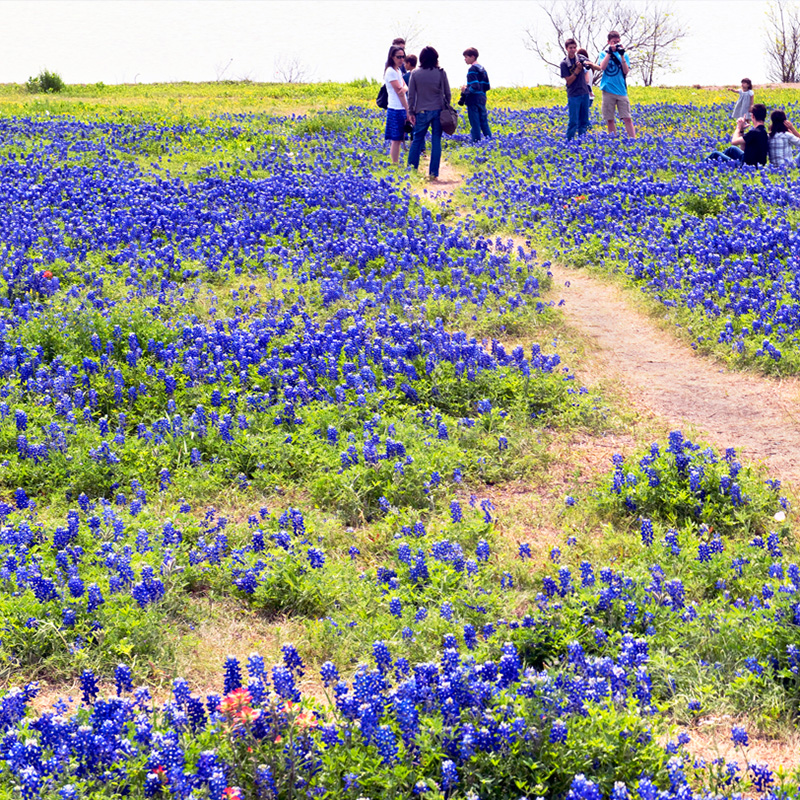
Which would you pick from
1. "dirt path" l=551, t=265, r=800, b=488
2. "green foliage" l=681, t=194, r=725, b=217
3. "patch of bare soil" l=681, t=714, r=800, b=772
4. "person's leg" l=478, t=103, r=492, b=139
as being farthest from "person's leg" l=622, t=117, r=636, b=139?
"patch of bare soil" l=681, t=714, r=800, b=772

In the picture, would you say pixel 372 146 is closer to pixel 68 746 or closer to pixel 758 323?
pixel 758 323

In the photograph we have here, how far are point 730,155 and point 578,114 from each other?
16.4 feet

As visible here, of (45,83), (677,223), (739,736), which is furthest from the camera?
(45,83)

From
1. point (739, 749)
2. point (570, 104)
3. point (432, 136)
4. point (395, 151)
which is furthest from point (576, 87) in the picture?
point (739, 749)

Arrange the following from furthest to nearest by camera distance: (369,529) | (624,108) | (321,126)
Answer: (321,126) < (624,108) < (369,529)

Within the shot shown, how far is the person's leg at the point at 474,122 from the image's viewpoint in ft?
65.8

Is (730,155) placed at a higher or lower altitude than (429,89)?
lower

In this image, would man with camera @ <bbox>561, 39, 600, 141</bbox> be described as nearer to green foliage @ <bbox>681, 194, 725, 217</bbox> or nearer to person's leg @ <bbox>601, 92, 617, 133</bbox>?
person's leg @ <bbox>601, 92, 617, 133</bbox>

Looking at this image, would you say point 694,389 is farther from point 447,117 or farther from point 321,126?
point 321,126

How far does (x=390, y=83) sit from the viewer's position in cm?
1577

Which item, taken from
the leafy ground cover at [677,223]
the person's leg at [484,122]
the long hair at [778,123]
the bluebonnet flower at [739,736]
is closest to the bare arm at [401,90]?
the leafy ground cover at [677,223]

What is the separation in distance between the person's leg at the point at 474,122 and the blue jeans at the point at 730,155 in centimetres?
584

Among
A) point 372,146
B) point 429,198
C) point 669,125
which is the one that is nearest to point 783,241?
point 429,198

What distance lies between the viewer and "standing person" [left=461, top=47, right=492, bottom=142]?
1823 centimetres
